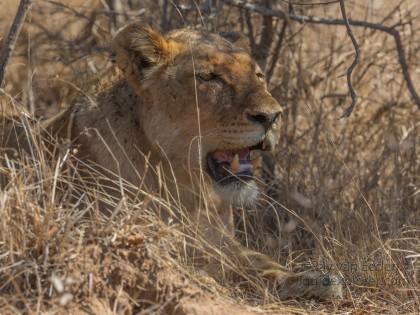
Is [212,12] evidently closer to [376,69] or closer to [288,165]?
[288,165]

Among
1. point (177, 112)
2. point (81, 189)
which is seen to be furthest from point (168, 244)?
point (177, 112)

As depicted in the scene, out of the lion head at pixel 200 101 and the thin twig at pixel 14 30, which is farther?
the lion head at pixel 200 101

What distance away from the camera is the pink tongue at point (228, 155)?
4.68 meters

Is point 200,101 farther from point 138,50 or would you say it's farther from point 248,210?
point 248,210

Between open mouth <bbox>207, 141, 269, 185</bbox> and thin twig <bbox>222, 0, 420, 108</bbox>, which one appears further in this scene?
thin twig <bbox>222, 0, 420, 108</bbox>

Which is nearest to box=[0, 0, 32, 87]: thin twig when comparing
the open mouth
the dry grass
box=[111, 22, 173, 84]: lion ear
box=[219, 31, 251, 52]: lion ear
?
the dry grass

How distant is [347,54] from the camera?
725 centimetres

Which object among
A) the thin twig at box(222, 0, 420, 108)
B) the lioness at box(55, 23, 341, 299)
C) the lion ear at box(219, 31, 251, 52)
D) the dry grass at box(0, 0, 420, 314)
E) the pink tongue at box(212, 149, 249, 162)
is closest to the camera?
the dry grass at box(0, 0, 420, 314)

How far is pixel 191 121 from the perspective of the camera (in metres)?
4.62

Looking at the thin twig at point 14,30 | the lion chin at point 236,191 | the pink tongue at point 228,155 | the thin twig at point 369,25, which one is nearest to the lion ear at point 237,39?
the thin twig at point 369,25

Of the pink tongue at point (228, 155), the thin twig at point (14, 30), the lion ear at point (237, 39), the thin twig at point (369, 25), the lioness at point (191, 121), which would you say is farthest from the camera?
the thin twig at point (369, 25)

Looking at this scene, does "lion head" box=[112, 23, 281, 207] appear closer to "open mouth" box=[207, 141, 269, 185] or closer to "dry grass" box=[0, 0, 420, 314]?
"open mouth" box=[207, 141, 269, 185]

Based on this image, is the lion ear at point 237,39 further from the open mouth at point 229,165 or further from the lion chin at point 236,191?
the lion chin at point 236,191

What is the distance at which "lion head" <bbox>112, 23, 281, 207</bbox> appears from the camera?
458cm
